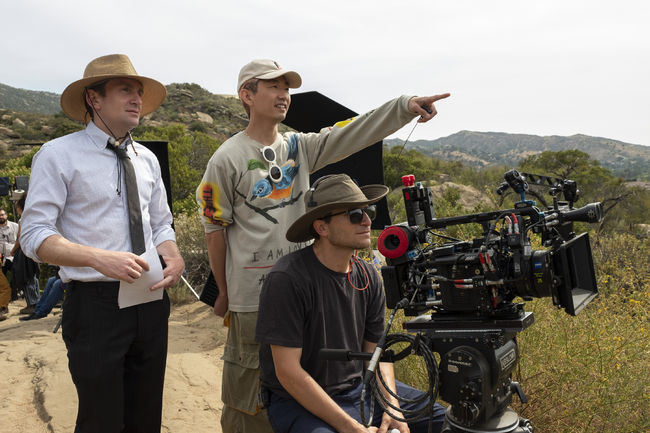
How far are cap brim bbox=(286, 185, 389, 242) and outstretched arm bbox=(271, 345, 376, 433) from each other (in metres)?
0.56

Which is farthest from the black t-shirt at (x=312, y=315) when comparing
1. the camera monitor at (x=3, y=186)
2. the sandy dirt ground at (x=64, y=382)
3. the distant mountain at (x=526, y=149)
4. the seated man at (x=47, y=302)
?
the distant mountain at (x=526, y=149)

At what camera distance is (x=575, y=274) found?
1938 millimetres

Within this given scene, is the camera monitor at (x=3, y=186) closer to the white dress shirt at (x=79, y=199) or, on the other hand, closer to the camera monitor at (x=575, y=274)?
the white dress shirt at (x=79, y=199)

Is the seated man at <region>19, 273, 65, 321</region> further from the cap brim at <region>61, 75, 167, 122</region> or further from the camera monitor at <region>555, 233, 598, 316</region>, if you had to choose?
the camera monitor at <region>555, 233, 598, 316</region>

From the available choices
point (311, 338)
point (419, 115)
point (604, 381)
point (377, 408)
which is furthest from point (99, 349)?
point (604, 381)

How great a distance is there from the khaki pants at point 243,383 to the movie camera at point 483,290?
74cm

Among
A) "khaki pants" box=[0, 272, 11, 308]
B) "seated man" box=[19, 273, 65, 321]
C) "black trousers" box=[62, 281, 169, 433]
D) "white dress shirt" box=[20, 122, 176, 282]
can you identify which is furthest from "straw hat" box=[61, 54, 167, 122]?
"khaki pants" box=[0, 272, 11, 308]

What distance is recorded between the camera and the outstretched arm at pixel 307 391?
7.06ft

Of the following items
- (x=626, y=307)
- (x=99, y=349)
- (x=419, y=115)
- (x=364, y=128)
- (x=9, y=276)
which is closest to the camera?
(x=99, y=349)

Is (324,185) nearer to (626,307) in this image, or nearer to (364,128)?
(364,128)

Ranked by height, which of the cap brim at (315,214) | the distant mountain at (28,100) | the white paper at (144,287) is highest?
the distant mountain at (28,100)

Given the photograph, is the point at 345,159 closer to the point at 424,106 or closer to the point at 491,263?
the point at 424,106

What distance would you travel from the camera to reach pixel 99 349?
2.18 metres

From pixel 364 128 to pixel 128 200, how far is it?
1.25 metres
